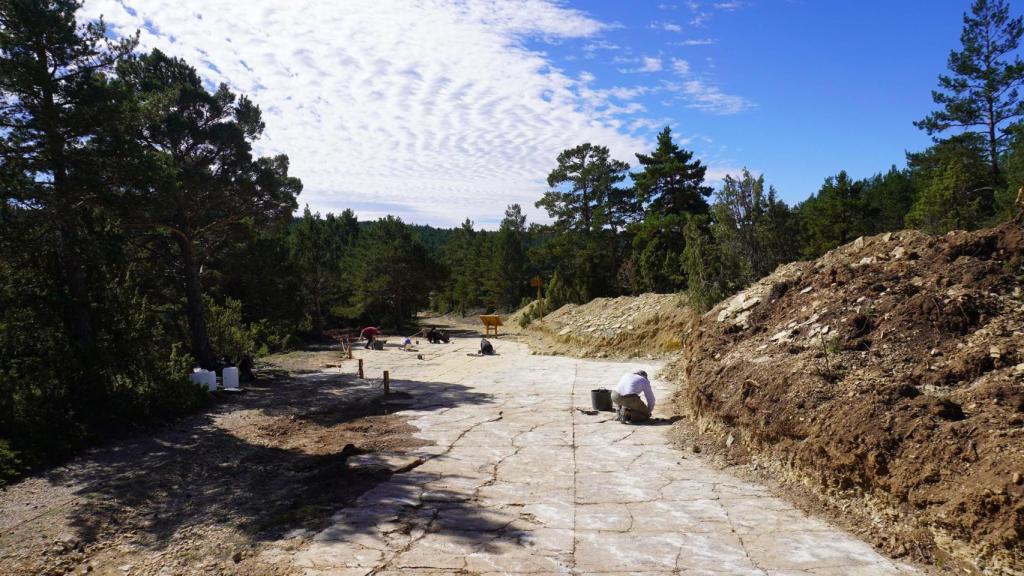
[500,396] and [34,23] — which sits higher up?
[34,23]

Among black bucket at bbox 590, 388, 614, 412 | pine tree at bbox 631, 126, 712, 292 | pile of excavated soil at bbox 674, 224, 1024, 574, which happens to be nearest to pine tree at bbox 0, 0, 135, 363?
black bucket at bbox 590, 388, 614, 412

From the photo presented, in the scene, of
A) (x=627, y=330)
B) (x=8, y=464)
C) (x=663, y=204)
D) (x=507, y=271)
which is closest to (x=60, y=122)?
(x=8, y=464)

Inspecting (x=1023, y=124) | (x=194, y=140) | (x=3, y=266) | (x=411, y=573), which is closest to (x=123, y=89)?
(x=3, y=266)

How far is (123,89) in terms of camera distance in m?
10.3

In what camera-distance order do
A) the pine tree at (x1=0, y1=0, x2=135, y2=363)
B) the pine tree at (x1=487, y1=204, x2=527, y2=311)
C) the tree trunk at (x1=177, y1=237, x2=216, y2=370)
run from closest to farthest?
the pine tree at (x1=0, y1=0, x2=135, y2=363) < the tree trunk at (x1=177, y1=237, x2=216, y2=370) < the pine tree at (x1=487, y1=204, x2=527, y2=311)

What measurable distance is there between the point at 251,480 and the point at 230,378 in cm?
721

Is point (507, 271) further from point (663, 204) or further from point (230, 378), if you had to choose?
point (230, 378)

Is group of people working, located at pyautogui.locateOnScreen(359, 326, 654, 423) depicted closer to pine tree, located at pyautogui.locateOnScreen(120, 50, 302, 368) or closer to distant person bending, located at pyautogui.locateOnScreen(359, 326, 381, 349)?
pine tree, located at pyautogui.locateOnScreen(120, 50, 302, 368)

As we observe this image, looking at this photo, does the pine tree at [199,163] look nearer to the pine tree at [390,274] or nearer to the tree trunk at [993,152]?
the pine tree at [390,274]

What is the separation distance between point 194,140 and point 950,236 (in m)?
16.0

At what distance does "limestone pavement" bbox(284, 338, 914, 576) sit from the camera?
14.6ft

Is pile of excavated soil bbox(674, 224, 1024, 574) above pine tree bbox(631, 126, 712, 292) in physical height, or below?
below

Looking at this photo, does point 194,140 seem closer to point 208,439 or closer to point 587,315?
point 208,439

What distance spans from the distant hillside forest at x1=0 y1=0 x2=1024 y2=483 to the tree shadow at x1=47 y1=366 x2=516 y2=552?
1.02 meters
